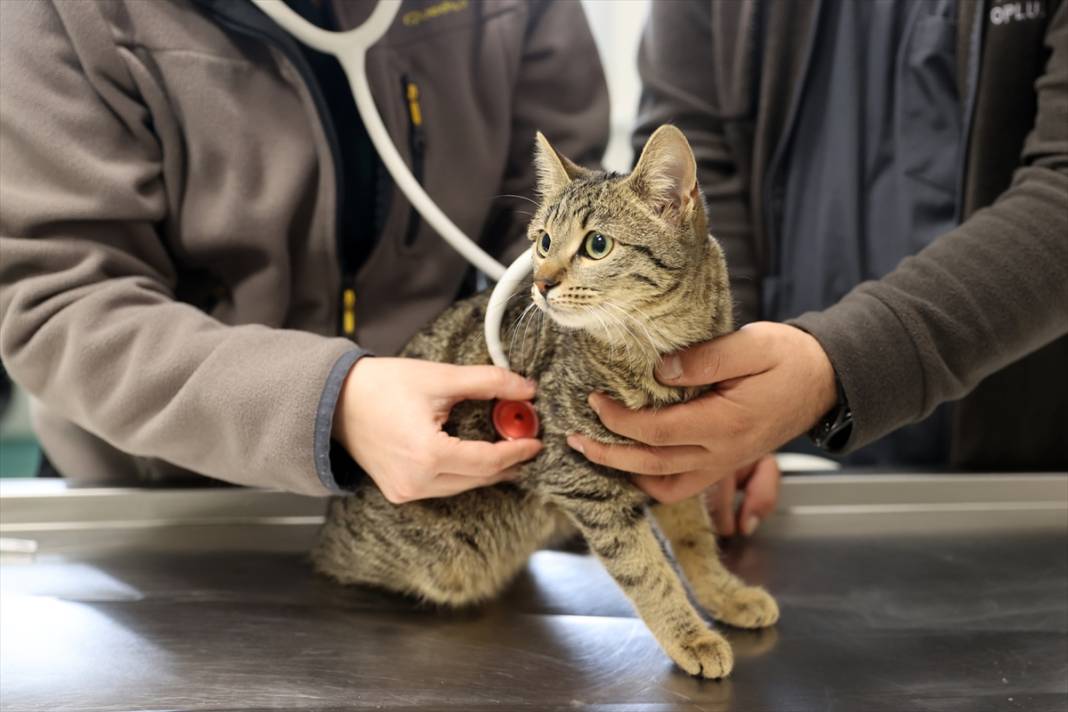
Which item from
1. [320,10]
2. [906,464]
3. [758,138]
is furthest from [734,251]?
[320,10]

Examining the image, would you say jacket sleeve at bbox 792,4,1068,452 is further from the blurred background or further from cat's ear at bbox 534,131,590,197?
the blurred background

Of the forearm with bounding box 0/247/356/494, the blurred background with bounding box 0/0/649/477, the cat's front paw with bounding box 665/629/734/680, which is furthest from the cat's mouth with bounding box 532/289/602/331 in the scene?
the blurred background with bounding box 0/0/649/477

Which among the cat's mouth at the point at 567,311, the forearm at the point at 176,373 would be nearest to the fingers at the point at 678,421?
the cat's mouth at the point at 567,311

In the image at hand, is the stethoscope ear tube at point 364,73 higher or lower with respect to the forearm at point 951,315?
higher

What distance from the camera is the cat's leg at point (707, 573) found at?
93 centimetres

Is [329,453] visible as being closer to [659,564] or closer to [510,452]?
[510,452]

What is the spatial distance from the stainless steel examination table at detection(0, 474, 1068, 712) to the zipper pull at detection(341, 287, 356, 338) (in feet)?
0.87

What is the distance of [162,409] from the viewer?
0.89m

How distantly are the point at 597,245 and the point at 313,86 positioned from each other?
476mm

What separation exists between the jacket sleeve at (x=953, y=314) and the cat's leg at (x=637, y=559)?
0.25 m

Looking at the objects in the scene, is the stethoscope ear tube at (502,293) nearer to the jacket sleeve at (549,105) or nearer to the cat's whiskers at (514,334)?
the cat's whiskers at (514,334)

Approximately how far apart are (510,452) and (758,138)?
2.44ft

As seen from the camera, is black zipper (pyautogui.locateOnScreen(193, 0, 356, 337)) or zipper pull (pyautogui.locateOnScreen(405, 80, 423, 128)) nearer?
black zipper (pyautogui.locateOnScreen(193, 0, 356, 337))

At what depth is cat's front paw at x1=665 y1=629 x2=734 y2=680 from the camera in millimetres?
816
